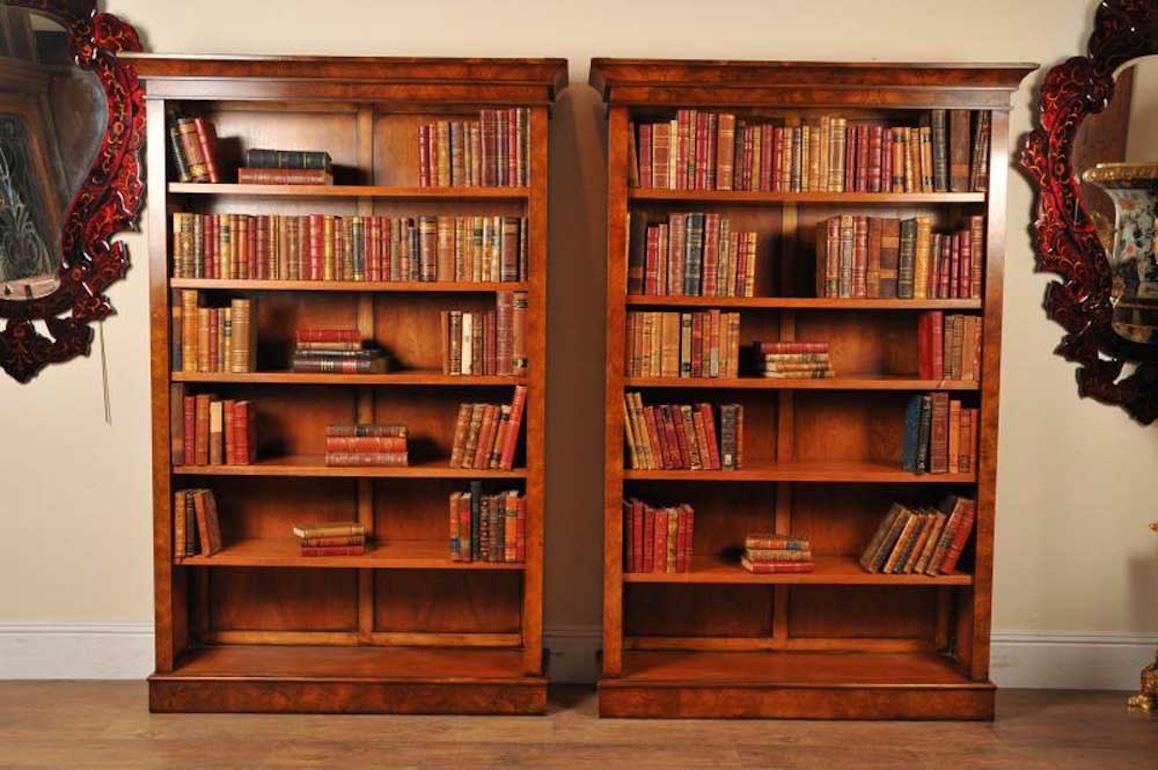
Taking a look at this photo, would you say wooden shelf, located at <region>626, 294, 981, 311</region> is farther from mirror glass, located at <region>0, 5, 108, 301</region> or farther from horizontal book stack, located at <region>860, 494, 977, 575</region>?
mirror glass, located at <region>0, 5, 108, 301</region>

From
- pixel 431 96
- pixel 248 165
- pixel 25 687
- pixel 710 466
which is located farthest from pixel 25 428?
pixel 710 466

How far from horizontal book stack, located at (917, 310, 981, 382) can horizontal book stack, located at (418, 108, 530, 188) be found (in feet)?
4.70

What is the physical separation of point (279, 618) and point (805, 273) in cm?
225

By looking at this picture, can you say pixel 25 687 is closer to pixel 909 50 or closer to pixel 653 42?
pixel 653 42

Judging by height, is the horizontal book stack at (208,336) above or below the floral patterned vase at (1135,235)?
below

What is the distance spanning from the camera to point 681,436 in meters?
4.07

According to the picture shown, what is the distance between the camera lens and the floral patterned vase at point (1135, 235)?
3.85 m

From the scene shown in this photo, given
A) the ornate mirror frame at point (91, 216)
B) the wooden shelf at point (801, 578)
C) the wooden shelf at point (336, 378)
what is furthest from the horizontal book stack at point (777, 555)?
the ornate mirror frame at point (91, 216)

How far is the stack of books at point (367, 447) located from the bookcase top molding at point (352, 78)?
1.09 meters

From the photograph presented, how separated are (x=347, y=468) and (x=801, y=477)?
4.94 ft

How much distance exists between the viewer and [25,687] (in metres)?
4.33

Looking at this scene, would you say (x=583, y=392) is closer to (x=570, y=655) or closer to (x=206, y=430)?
(x=570, y=655)

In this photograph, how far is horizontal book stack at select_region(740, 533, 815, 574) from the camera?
4.13 m

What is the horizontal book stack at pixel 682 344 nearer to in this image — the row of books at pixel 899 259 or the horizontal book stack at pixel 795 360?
the horizontal book stack at pixel 795 360
